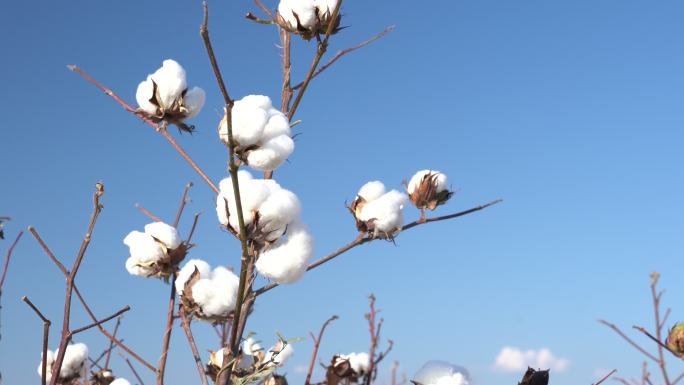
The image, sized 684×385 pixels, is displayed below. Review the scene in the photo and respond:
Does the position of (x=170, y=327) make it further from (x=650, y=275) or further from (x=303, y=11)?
(x=650, y=275)

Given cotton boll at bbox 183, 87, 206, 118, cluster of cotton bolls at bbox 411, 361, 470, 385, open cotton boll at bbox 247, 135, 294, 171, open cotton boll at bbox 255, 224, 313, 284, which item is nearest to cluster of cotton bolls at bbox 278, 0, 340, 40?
cotton boll at bbox 183, 87, 206, 118

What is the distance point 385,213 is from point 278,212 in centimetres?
48

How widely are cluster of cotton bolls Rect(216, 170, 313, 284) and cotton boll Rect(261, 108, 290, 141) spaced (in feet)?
0.22

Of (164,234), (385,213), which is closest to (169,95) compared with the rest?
(164,234)

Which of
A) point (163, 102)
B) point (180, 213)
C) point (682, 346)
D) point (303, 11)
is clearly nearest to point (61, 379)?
point (180, 213)

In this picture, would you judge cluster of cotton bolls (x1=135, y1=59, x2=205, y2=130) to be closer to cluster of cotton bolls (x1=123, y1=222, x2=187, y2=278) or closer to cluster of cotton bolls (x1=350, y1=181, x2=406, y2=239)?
cluster of cotton bolls (x1=123, y1=222, x2=187, y2=278)

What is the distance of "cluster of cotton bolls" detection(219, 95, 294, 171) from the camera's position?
3.28 ft

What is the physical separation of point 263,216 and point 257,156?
0.11m

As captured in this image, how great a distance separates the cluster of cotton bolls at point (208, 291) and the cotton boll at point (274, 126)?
1.01 ft

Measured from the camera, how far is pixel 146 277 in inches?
54.9

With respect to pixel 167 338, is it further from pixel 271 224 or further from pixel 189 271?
pixel 271 224

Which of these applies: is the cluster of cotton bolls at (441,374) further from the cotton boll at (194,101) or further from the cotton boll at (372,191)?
the cotton boll at (194,101)

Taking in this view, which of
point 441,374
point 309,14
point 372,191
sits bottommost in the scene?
point 441,374

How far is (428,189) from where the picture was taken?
165 cm
